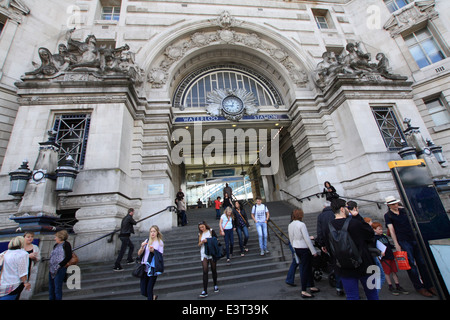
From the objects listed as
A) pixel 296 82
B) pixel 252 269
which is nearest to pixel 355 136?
pixel 296 82

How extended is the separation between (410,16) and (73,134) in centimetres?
2243

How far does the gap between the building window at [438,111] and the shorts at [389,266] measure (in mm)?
13258

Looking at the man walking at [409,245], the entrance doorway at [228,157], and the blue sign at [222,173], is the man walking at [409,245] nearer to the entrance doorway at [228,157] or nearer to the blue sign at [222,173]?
the entrance doorway at [228,157]

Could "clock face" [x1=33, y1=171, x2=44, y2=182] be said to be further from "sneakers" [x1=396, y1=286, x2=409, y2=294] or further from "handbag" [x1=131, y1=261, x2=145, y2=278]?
"sneakers" [x1=396, y1=286, x2=409, y2=294]

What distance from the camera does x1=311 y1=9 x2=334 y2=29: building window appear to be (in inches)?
669

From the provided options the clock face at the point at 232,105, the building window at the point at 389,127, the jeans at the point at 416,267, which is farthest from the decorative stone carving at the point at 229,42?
the jeans at the point at 416,267

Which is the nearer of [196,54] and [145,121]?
[145,121]

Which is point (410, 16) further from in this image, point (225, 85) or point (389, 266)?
point (389, 266)

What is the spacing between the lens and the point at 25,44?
1146 cm

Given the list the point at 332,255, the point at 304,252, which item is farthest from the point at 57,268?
the point at 332,255

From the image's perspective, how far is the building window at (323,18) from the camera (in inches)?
669

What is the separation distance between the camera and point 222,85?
48.1ft

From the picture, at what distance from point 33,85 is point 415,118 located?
19428 millimetres
